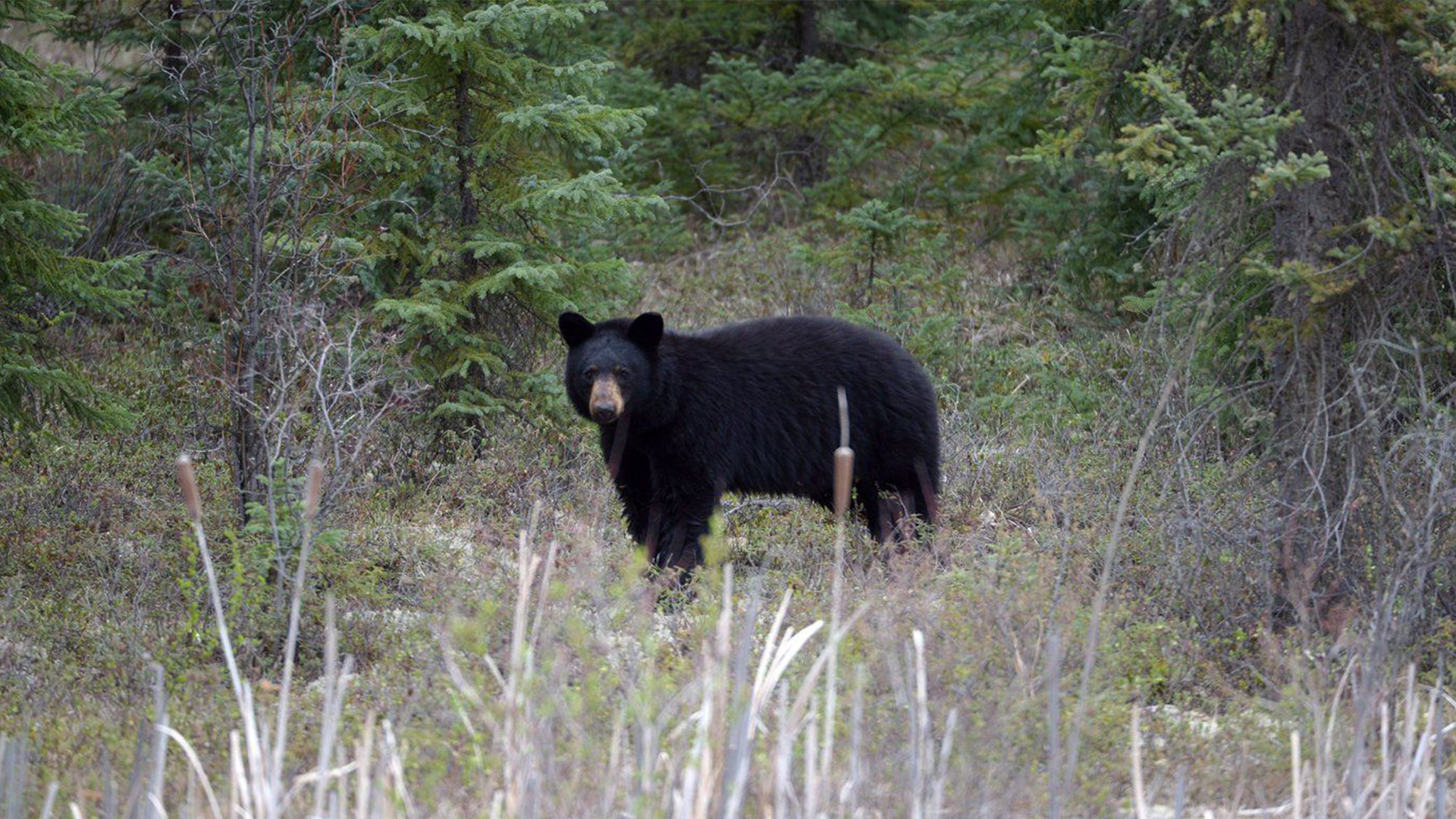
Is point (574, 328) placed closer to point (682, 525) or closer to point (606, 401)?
point (606, 401)

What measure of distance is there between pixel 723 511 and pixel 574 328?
144cm

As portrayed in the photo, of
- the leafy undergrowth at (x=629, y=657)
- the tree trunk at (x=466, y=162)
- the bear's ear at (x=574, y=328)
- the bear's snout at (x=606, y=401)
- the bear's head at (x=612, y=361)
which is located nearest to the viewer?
the leafy undergrowth at (x=629, y=657)

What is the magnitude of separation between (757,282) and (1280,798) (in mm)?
9317

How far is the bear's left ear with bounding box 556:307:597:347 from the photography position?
7.19 meters

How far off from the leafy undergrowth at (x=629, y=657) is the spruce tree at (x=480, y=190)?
621 mm

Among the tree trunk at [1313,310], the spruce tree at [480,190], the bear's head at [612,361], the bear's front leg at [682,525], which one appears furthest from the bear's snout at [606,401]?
the tree trunk at [1313,310]

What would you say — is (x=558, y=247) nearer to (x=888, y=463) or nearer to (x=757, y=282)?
(x=888, y=463)

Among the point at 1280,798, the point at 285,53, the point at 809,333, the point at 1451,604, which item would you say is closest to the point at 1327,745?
the point at 1280,798

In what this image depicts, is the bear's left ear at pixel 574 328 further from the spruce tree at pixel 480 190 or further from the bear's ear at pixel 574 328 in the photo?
the spruce tree at pixel 480 190

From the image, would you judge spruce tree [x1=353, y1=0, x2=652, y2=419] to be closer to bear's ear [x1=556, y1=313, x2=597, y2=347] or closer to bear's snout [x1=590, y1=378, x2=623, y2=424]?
bear's ear [x1=556, y1=313, x2=597, y2=347]

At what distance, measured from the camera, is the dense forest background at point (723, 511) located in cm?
399

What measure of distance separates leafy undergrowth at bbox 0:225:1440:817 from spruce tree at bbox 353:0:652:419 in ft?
2.04

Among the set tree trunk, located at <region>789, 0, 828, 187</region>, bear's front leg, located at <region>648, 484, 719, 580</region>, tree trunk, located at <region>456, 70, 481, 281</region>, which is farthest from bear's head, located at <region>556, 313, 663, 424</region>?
tree trunk, located at <region>789, 0, 828, 187</region>

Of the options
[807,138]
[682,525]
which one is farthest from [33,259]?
[807,138]
